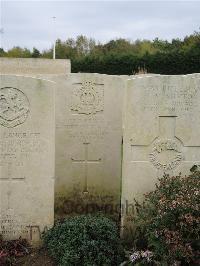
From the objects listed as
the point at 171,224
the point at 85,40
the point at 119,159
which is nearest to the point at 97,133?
the point at 119,159

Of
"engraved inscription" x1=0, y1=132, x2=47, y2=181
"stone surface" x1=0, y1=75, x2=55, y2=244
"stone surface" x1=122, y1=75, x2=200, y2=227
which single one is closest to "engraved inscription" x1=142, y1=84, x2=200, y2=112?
"stone surface" x1=122, y1=75, x2=200, y2=227

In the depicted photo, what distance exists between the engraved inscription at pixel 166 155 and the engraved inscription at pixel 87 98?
1.59 meters

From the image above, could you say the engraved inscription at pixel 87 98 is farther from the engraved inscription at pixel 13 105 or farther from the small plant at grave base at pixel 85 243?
the small plant at grave base at pixel 85 243

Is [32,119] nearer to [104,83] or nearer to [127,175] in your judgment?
[127,175]

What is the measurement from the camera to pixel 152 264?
173 inches

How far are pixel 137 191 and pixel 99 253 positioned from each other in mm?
1013

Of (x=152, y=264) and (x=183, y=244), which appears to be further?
(x=152, y=264)

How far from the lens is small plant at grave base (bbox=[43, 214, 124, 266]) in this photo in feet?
15.2

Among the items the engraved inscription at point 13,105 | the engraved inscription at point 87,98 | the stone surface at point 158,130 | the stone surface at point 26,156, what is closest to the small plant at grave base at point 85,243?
the stone surface at point 26,156

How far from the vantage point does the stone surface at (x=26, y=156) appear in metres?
5.07

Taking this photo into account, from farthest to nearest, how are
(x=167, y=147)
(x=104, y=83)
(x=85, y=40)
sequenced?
1. (x=85, y=40)
2. (x=104, y=83)
3. (x=167, y=147)

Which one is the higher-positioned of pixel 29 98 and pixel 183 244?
pixel 29 98

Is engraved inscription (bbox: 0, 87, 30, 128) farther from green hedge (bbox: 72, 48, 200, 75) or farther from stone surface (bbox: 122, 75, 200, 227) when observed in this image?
green hedge (bbox: 72, 48, 200, 75)

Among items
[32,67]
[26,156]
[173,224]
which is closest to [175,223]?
[173,224]
